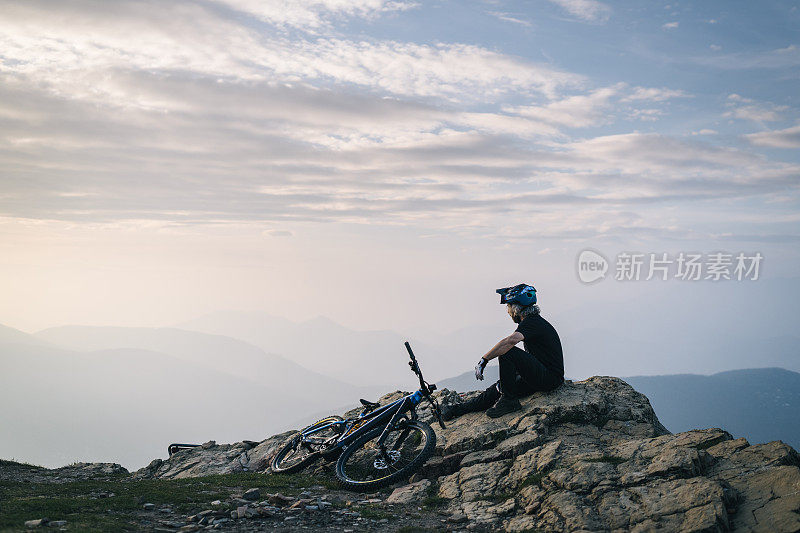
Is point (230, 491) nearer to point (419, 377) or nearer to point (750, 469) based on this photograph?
point (419, 377)

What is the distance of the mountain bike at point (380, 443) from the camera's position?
1388cm

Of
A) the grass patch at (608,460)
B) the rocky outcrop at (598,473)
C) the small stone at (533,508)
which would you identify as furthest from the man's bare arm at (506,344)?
the small stone at (533,508)

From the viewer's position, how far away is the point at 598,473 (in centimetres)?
1160

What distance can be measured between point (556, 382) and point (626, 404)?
2.41 m

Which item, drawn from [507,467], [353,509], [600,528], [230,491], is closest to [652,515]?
[600,528]

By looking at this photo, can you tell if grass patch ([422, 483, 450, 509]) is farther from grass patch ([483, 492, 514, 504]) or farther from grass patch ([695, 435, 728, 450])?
grass patch ([695, 435, 728, 450])

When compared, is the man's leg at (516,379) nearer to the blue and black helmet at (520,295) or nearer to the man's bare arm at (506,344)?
the man's bare arm at (506,344)

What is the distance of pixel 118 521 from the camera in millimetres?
10000

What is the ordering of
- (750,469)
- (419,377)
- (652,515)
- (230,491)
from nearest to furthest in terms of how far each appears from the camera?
(652,515), (750,469), (230,491), (419,377)

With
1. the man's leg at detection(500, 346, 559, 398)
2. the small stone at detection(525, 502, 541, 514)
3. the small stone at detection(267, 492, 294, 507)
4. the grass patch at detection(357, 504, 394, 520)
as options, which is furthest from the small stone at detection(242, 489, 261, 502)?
the man's leg at detection(500, 346, 559, 398)

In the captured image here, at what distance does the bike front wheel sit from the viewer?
45.0ft

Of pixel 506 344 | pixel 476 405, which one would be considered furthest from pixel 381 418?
pixel 506 344

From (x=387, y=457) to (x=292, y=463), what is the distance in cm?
452

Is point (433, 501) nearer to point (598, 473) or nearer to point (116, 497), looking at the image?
point (598, 473)
